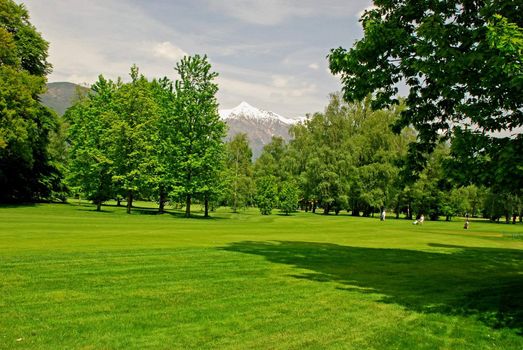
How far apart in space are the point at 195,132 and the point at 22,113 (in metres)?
21.2

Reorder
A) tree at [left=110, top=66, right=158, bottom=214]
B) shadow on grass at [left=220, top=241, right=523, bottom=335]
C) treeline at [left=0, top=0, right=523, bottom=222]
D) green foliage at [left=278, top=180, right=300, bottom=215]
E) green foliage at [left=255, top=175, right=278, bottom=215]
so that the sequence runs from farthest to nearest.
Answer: green foliage at [left=278, top=180, right=300, bottom=215]
green foliage at [left=255, top=175, right=278, bottom=215]
tree at [left=110, top=66, right=158, bottom=214]
treeline at [left=0, top=0, right=523, bottom=222]
shadow on grass at [left=220, top=241, right=523, bottom=335]

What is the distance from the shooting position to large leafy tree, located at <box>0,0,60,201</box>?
46938 mm

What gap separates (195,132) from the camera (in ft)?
175

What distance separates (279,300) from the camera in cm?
1166

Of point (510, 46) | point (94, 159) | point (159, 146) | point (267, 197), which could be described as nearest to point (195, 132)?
point (159, 146)

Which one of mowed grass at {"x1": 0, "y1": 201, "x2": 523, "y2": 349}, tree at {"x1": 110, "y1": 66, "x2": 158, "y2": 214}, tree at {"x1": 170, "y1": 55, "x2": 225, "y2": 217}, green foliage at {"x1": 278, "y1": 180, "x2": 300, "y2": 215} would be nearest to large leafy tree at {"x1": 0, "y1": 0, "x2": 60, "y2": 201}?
tree at {"x1": 110, "y1": 66, "x2": 158, "y2": 214}

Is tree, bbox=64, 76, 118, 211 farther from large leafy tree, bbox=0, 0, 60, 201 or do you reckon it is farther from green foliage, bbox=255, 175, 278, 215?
green foliage, bbox=255, 175, 278, 215

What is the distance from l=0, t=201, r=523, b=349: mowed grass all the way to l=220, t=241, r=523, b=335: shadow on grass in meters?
0.05

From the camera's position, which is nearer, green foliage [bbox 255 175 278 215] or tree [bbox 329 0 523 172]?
tree [bbox 329 0 523 172]

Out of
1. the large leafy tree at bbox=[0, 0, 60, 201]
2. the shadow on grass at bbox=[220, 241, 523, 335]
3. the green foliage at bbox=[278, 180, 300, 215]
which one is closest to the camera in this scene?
the shadow on grass at bbox=[220, 241, 523, 335]

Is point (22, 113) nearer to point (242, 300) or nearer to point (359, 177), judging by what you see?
point (242, 300)

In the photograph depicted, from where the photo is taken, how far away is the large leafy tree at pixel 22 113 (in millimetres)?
46938

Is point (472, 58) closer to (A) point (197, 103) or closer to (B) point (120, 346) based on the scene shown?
(B) point (120, 346)

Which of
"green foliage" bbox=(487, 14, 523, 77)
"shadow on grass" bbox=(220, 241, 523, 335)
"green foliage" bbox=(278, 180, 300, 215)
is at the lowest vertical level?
"shadow on grass" bbox=(220, 241, 523, 335)
